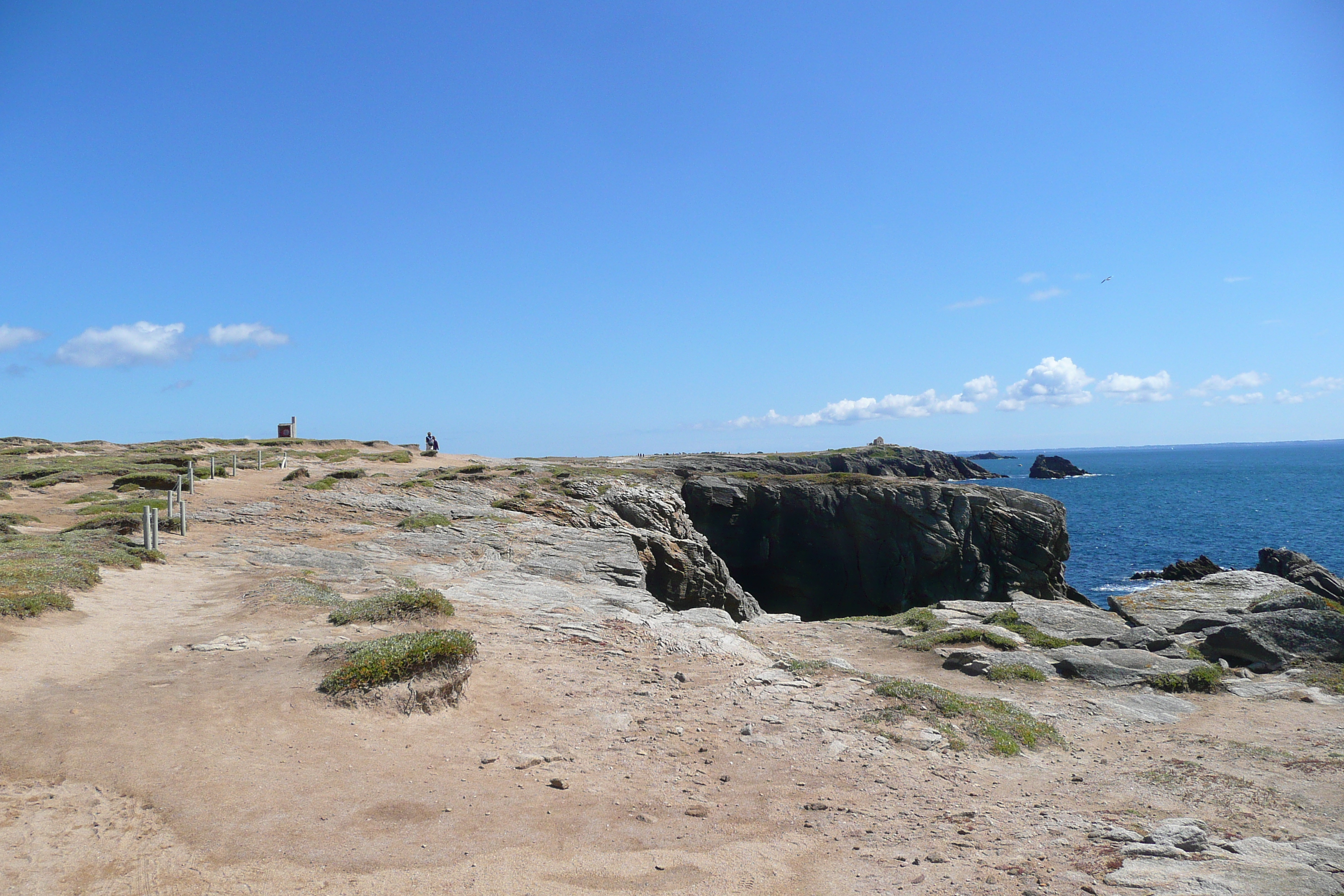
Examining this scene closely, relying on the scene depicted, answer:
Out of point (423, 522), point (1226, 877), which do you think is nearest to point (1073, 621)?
point (1226, 877)

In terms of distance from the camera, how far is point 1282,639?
17.9m

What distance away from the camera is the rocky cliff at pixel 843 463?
6823cm

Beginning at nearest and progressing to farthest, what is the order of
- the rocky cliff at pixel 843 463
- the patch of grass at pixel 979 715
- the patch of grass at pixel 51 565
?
1. the patch of grass at pixel 979 715
2. the patch of grass at pixel 51 565
3. the rocky cliff at pixel 843 463

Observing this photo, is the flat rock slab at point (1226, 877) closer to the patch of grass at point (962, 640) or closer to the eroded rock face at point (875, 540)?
the patch of grass at point (962, 640)

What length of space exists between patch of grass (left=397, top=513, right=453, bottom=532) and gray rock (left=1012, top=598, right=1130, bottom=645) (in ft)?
68.5

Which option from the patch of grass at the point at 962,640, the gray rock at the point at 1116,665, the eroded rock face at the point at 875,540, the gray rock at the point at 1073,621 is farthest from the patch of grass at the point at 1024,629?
the eroded rock face at the point at 875,540

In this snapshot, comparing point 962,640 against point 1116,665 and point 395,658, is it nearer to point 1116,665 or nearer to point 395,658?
point 1116,665

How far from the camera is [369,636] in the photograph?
1426cm

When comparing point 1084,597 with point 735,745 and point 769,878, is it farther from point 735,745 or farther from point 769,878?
point 769,878

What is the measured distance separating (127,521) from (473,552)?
10.9 m

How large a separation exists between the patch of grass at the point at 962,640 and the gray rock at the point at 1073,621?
7.75 ft

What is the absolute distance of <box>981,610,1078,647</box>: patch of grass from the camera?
754 inches

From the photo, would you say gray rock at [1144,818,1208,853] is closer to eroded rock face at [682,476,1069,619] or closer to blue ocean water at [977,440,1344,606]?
eroded rock face at [682,476,1069,619]

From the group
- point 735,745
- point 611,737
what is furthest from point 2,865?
point 735,745
